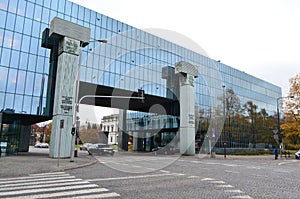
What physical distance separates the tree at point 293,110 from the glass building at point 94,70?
41.5ft

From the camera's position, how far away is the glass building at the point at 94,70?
2781 cm

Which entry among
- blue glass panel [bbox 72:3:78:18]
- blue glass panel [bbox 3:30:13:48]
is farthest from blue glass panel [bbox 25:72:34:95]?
blue glass panel [bbox 72:3:78:18]

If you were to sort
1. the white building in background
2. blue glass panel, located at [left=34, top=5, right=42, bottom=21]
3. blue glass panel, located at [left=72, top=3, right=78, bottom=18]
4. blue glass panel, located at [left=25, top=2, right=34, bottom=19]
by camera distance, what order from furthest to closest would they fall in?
the white building in background < blue glass panel, located at [left=72, top=3, right=78, bottom=18] < blue glass panel, located at [left=34, top=5, right=42, bottom=21] < blue glass panel, located at [left=25, top=2, right=34, bottom=19]

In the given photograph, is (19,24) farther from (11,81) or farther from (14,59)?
(11,81)

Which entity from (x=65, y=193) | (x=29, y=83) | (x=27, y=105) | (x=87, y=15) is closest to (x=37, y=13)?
(x=87, y=15)

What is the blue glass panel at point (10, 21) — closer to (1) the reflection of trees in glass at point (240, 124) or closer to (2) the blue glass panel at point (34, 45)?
(2) the blue glass panel at point (34, 45)

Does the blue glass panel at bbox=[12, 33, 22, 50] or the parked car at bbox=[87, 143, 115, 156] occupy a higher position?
the blue glass panel at bbox=[12, 33, 22, 50]

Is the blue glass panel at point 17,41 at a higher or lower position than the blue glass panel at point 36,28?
lower

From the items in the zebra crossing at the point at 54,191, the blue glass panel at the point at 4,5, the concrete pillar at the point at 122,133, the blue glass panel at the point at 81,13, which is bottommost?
the zebra crossing at the point at 54,191

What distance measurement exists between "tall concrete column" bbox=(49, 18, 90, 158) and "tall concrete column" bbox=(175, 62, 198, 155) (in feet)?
57.7

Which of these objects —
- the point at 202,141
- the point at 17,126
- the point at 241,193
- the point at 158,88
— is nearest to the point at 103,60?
the point at 158,88

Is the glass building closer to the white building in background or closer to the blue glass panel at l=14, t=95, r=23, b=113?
the blue glass panel at l=14, t=95, r=23, b=113

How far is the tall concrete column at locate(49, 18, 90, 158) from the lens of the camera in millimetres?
25219

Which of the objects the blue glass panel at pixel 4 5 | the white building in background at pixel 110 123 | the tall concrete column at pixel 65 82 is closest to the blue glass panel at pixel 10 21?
the blue glass panel at pixel 4 5
